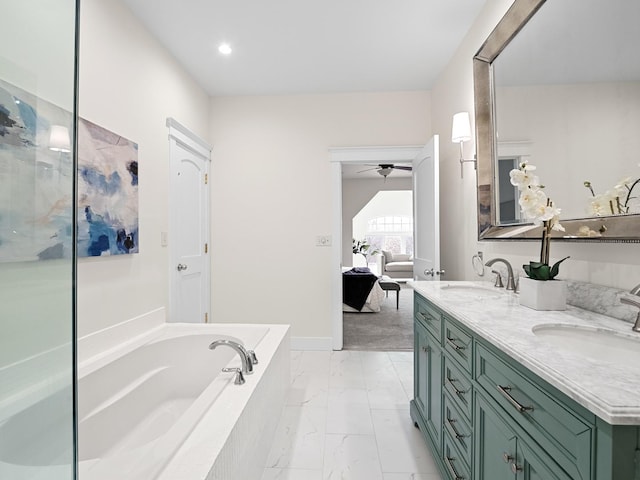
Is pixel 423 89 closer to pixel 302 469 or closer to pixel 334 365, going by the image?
pixel 334 365

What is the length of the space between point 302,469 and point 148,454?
3.06 feet

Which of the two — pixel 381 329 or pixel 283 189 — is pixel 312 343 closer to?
pixel 381 329

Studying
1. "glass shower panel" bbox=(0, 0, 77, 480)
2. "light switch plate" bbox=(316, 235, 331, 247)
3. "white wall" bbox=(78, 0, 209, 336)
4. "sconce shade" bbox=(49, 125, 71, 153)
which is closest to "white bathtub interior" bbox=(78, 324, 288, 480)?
"white wall" bbox=(78, 0, 209, 336)

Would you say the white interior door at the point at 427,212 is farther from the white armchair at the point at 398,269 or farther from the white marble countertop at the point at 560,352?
the white armchair at the point at 398,269

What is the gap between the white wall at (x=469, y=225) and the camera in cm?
114

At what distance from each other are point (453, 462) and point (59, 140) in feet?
5.66

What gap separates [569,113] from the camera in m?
1.31

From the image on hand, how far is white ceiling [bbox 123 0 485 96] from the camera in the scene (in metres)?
2.10

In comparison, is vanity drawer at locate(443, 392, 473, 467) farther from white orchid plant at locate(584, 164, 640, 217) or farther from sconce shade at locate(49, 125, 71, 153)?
sconce shade at locate(49, 125, 71, 153)

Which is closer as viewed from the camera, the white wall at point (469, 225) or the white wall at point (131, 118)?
the white wall at point (469, 225)

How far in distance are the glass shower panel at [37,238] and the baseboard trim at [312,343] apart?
280 cm

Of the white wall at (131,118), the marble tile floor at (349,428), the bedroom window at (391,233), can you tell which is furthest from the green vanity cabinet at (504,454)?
the bedroom window at (391,233)

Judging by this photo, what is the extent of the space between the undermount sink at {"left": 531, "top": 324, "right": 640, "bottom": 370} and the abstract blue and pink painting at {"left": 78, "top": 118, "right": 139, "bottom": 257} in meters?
2.06

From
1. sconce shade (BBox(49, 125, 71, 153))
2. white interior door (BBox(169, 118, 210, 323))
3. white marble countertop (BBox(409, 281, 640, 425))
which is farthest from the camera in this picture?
white interior door (BBox(169, 118, 210, 323))
